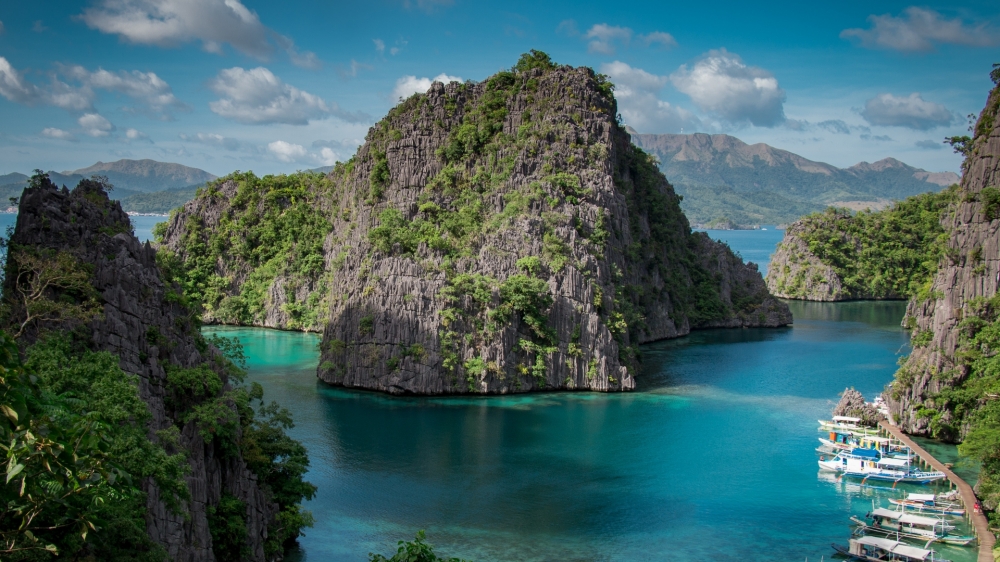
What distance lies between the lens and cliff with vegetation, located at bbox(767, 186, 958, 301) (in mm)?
139750

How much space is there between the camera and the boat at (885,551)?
117ft

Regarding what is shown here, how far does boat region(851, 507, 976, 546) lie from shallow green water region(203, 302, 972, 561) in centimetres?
122

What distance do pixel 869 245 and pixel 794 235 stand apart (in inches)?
468

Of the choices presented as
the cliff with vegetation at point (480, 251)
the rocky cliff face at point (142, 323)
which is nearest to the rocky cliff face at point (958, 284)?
the cliff with vegetation at point (480, 251)

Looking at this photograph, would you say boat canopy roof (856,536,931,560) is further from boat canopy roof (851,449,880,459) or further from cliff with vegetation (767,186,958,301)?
cliff with vegetation (767,186,958,301)

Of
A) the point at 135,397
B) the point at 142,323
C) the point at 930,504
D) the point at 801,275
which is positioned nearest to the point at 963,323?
the point at 930,504

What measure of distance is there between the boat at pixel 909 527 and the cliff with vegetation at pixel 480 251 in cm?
2806

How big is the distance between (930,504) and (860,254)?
108 meters

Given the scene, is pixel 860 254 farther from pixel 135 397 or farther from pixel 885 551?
pixel 135 397

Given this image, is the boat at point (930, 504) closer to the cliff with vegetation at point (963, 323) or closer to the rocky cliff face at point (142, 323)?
the cliff with vegetation at point (963, 323)

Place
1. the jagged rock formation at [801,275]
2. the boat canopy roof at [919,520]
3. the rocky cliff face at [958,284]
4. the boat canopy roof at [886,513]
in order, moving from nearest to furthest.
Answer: the boat canopy roof at [919,520]
the boat canopy roof at [886,513]
the rocky cliff face at [958,284]
the jagged rock formation at [801,275]

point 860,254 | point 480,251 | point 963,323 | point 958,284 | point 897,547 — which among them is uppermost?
point 860,254

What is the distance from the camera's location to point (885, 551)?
3603 cm

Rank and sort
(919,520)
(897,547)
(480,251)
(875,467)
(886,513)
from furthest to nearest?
(480,251)
(875,467)
(886,513)
(919,520)
(897,547)
